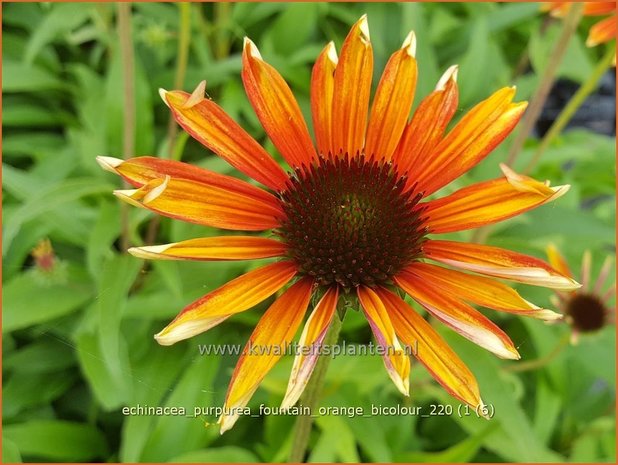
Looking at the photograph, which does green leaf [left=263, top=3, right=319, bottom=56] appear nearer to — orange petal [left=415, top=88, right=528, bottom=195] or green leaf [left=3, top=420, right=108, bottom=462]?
green leaf [left=3, top=420, right=108, bottom=462]

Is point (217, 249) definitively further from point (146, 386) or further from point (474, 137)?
point (146, 386)

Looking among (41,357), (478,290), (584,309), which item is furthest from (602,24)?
(41,357)

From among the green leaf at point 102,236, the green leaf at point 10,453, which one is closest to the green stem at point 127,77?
the green leaf at point 102,236

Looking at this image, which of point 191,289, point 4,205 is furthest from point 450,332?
point 4,205

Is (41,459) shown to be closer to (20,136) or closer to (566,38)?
(20,136)

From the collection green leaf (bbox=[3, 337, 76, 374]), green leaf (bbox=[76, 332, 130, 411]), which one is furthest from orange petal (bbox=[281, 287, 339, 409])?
green leaf (bbox=[3, 337, 76, 374])

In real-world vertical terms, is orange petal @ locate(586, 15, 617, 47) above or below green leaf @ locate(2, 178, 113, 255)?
above
